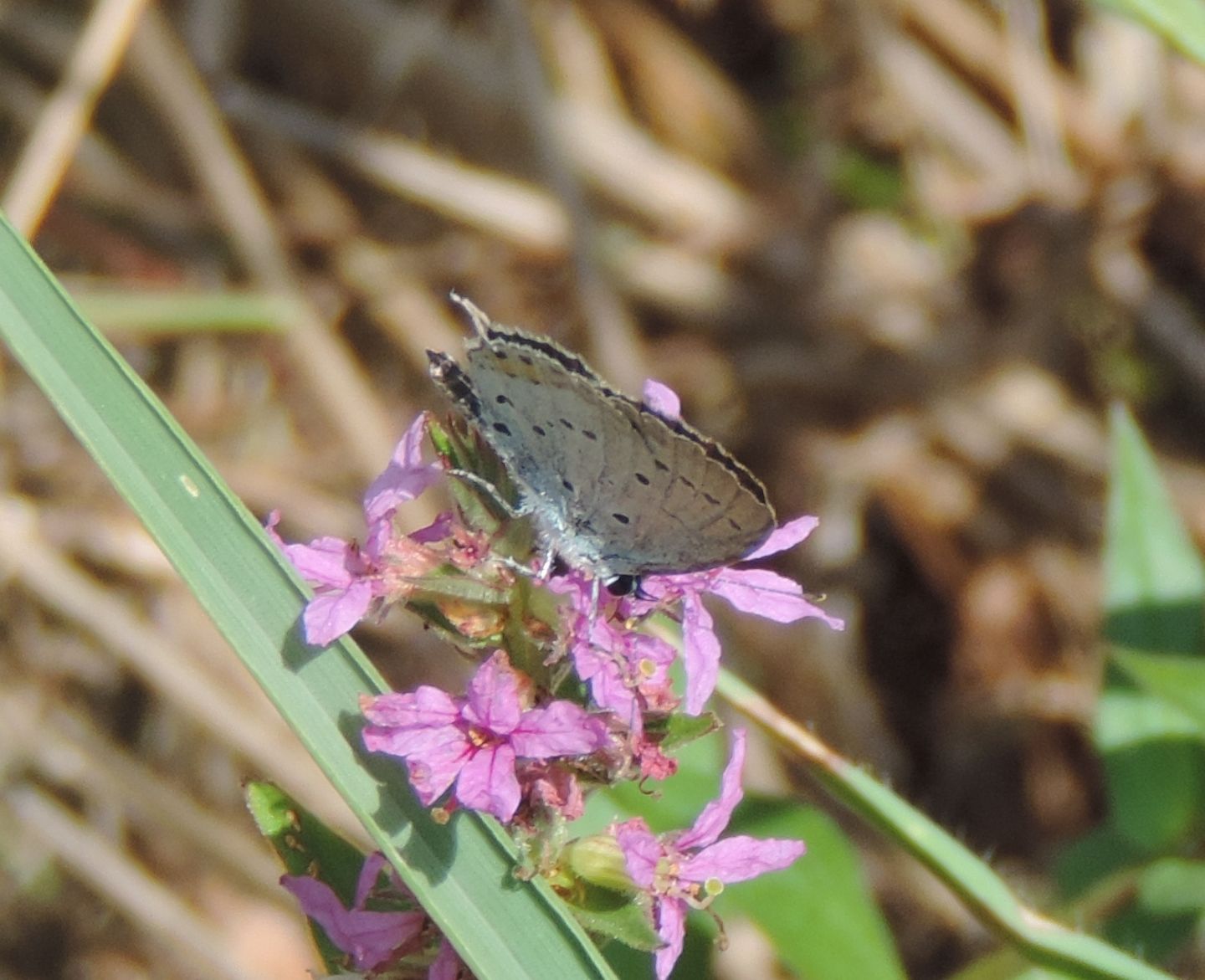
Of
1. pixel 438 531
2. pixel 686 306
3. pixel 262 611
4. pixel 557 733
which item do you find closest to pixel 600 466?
pixel 438 531

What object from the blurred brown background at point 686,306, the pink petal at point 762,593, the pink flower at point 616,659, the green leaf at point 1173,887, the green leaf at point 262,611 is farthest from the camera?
the blurred brown background at point 686,306

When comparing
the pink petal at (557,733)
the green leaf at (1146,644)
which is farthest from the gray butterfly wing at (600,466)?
the green leaf at (1146,644)

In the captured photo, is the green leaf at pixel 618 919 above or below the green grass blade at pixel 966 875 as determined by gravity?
above

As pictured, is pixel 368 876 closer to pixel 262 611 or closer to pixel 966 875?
pixel 262 611

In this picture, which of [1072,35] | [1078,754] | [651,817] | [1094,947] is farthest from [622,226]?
[1094,947]

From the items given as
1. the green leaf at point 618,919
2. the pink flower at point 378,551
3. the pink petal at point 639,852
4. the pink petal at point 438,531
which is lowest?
the green leaf at point 618,919

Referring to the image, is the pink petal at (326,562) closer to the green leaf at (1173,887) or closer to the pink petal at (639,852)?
the pink petal at (639,852)

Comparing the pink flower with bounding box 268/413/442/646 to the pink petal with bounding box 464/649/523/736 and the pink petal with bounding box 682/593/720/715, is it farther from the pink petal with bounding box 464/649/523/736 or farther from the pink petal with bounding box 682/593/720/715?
the pink petal with bounding box 682/593/720/715
